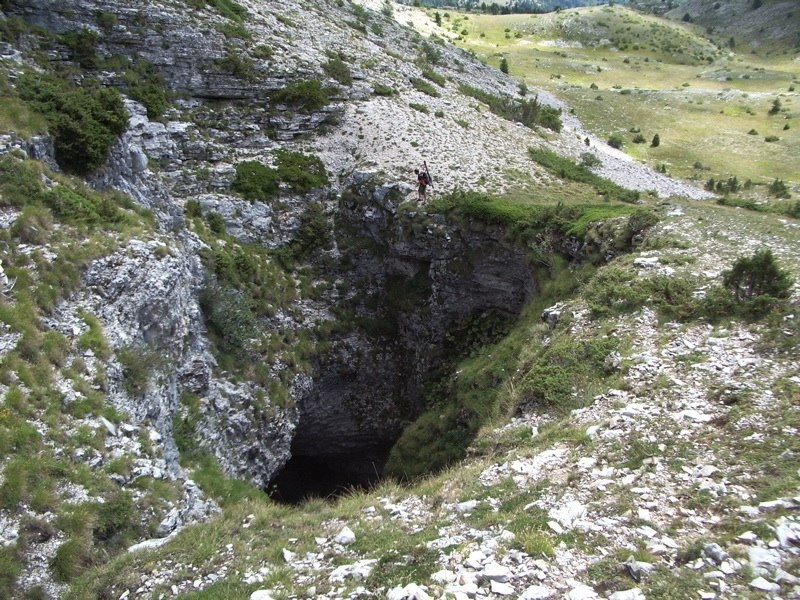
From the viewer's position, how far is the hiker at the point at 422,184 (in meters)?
27.2

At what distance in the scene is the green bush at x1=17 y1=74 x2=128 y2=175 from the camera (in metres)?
18.8

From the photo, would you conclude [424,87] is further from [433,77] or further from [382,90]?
[382,90]

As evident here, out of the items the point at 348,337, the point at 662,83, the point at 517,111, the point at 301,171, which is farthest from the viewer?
the point at 662,83

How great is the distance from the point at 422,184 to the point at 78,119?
1612 centimetres

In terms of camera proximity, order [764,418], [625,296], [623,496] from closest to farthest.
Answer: [623,496], [764,418], [625,296]

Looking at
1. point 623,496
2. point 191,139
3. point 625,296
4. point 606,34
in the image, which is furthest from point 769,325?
point 606,34

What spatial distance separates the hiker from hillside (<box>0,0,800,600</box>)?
604 millimetres

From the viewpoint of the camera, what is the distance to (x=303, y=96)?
105 feet

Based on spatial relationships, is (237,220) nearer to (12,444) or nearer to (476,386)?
(476,386)

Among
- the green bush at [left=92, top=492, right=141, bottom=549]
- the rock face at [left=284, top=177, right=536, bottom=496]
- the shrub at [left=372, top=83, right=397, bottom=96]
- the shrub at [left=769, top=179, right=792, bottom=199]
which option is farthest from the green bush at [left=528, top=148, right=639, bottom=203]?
the green bush at [left=92, top=492, right=141, bottom=549]

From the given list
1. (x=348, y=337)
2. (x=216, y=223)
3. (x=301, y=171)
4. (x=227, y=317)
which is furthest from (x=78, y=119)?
(x=348, y=337)

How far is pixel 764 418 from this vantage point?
31.0ft

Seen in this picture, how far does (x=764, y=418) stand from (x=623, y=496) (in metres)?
3.47

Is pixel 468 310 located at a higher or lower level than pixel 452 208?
lower
